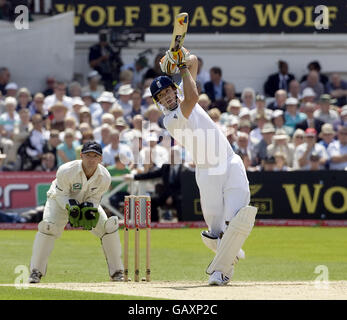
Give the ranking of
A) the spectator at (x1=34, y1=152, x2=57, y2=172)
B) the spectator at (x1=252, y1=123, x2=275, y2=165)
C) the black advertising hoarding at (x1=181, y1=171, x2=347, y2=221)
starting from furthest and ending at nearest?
1. the spectator at (x1=252, y1=123, x2=275, y2=165)
2. the spectator at (x1=34, y1=152, x2=57, y2=172)
3. the black advertising hoarding at (x1=181, y1=171, x2=347, y2=221)

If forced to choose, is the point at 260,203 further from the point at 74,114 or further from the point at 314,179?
the point at 74,114

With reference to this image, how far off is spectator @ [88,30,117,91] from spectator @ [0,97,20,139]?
2893mm

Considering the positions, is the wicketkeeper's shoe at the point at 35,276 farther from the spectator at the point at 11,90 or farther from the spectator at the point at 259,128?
the spectator at the point at 11,90

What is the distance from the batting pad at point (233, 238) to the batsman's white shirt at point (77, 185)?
1812 millimetres

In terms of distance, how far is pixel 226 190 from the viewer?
10766 mm

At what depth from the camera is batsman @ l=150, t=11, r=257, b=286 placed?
10.5 m

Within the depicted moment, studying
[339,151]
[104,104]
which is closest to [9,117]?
[104,104]

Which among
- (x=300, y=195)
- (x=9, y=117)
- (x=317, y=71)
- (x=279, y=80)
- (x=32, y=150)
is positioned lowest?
(x=300, y=195)

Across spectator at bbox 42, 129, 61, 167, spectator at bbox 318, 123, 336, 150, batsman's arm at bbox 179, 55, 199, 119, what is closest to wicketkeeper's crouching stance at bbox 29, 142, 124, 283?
batsman's arm at bbox 179, 55, 199, 119

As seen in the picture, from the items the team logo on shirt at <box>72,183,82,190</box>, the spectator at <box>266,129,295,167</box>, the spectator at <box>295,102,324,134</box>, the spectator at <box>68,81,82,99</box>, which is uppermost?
the spectator at <box>68,81,82,99</box>

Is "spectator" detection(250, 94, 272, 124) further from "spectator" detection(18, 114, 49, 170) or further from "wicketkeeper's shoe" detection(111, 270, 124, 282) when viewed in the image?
"wicketkeeper's shoe" detection(111, 270, 124, 282)

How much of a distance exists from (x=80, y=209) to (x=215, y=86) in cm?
1170

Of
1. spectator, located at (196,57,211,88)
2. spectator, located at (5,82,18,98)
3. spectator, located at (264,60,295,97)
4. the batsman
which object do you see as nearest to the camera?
the batsman

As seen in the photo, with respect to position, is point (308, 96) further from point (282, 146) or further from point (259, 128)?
point (282, 146)
